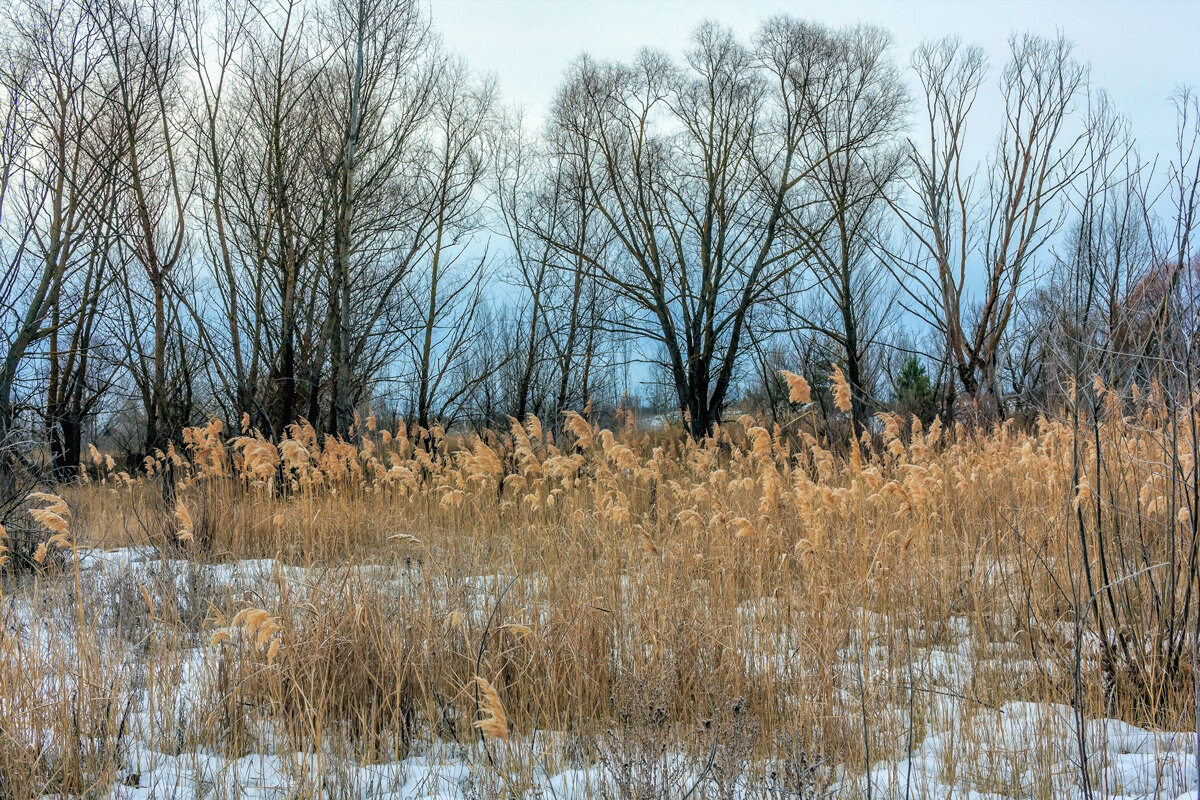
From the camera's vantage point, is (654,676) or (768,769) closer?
(768,769)

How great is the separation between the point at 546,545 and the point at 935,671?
93.5 inches

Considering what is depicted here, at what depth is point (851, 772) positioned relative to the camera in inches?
98.7

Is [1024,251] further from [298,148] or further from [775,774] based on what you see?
[775,774]

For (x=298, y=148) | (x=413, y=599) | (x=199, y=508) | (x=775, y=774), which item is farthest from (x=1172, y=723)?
(x=298, y=148)

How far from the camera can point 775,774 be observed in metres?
2.12

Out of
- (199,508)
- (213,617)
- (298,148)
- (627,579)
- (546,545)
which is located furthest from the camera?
(298,148)

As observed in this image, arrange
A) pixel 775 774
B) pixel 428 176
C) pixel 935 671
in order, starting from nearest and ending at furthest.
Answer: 1. pixel 775 774
2. pixel 935 671
3. pixel 428 176

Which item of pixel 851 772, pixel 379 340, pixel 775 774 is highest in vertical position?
pixel 379 340

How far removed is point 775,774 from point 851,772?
557mm

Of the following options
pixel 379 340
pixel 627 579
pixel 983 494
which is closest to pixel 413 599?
pixel 627 579

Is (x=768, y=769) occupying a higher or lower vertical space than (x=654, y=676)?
lower

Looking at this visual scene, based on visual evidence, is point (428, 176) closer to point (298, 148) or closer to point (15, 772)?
point (298, 148)

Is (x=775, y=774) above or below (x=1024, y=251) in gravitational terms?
below

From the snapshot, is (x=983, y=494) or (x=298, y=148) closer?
(x=983, y=494)
